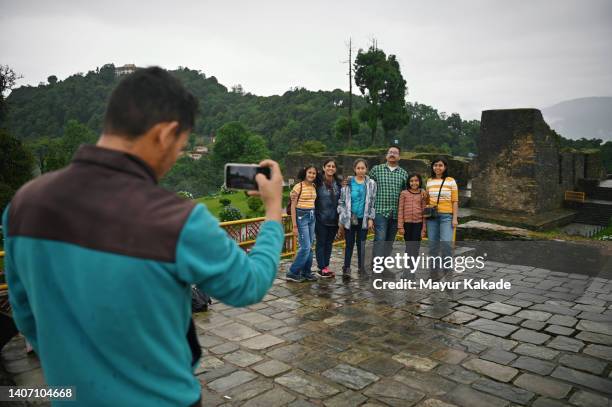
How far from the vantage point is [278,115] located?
2616 inches

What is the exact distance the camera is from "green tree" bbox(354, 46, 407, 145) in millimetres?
34062

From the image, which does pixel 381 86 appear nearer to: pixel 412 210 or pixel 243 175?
pixel 412 210

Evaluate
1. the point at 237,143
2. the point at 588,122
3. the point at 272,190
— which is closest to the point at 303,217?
the point at 272,190

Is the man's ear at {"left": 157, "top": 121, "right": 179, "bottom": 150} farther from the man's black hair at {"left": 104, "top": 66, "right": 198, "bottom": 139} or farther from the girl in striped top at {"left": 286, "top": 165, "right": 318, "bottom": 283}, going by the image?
the girl in striped top at {"left": 286, "top": 165, "right": 318, "bottom": 283}

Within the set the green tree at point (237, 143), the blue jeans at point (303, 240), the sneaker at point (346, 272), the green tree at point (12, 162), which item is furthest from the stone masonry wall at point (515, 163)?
the green tree at point (237, 143)

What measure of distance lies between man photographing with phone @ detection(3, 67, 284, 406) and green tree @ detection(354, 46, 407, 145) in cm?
3446

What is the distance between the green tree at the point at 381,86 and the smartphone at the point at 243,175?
111 ft

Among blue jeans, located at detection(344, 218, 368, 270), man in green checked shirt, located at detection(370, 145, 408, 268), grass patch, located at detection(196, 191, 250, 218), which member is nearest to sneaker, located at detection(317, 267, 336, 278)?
blue jeans, located at detection(344, 218, 368, 270)

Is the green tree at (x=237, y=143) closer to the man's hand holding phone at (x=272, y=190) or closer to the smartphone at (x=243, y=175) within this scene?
the smartphone at (x=243, y=175)

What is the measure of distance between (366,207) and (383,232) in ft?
1.92

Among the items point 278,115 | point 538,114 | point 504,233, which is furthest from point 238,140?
point 504,233

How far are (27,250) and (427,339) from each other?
396 centimetres

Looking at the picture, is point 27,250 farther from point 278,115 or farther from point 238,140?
point 278,115

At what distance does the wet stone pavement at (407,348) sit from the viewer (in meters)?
3.25
